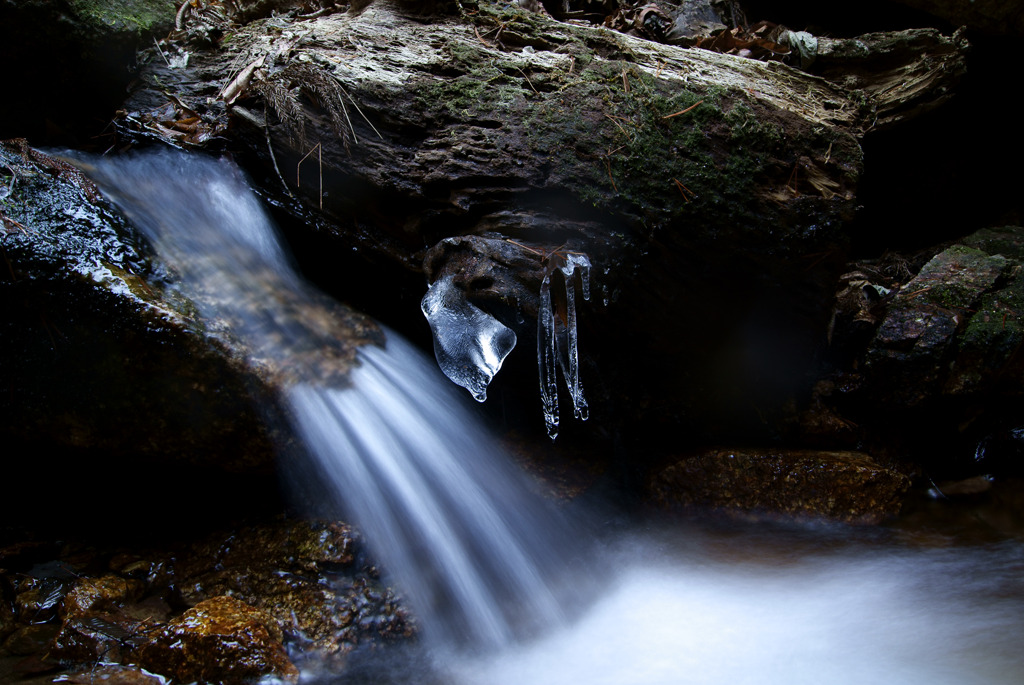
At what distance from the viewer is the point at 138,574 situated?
247cm

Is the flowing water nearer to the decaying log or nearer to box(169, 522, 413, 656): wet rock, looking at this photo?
box(169, 522, 413, 656): wet rock

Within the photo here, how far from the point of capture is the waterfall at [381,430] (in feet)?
8.77

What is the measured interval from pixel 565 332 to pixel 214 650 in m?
1.98

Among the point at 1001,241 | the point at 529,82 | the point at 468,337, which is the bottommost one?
the point at 468,337

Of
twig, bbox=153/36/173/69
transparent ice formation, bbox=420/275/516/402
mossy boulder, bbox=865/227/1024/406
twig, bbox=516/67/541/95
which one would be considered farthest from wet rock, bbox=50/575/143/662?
mossy boulder, bbox=865/227/1024/406

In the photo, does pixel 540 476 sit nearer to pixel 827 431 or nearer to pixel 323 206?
pixel 827 431

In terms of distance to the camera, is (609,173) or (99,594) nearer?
(99,594)

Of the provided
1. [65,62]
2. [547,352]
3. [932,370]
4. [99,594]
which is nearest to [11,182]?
[65,62]

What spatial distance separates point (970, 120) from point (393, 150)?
4.67 meters

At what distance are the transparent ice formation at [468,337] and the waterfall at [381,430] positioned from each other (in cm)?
56

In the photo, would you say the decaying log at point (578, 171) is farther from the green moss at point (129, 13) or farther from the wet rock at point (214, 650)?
the wet rock at point (214, 650)

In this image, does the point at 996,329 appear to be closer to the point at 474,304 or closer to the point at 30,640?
the point at 474,304

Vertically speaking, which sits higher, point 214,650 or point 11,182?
point 11,182

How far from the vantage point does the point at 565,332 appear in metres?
2.67
